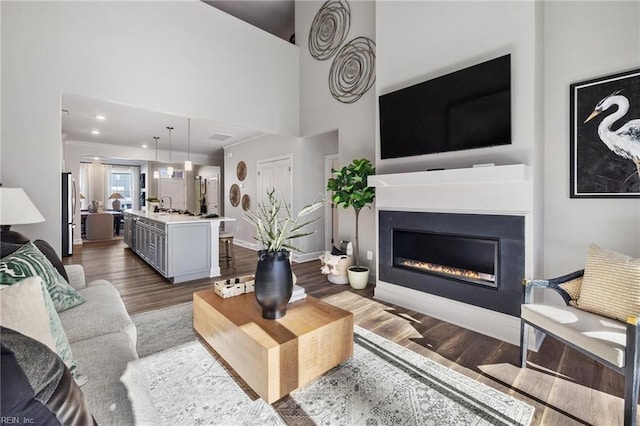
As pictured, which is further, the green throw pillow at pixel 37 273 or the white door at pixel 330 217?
the white door at pixel 330 217

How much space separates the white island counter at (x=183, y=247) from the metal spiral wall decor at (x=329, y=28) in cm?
346

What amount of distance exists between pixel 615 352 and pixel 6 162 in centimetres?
536

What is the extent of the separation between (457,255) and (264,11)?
20.2ft

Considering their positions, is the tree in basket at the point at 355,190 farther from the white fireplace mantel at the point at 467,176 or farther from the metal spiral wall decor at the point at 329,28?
the metal spiral wall decor at the point at 329,28

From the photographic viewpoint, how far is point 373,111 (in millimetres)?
4152

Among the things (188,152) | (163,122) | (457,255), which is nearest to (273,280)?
(457,255)

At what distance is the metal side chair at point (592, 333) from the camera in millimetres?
1448

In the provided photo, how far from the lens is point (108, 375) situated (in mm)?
1200

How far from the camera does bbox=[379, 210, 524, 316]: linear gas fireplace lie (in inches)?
97.1

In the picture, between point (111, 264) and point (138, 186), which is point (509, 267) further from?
point (138, 186)

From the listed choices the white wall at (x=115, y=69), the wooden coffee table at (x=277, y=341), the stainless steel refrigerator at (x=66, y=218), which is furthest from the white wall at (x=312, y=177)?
the stainless steel refrigerator at (x=66, y=218)

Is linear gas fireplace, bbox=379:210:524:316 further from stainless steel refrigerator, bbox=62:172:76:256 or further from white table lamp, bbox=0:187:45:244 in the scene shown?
stainless steel refrigerator, bbox=62:172:76:256

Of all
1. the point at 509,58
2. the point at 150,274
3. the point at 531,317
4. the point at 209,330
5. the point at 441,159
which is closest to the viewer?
the point at 531,317

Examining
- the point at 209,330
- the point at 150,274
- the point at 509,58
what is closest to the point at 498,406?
the point at 209,330
